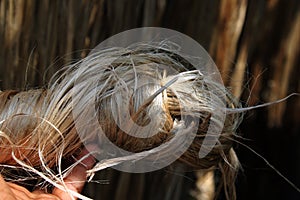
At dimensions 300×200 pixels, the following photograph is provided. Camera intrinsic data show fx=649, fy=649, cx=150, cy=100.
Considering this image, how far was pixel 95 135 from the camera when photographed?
88 centimetres

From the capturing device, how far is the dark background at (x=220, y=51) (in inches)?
51.8

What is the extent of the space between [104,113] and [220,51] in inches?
21.6

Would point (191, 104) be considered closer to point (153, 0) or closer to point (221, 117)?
point (221, 117)

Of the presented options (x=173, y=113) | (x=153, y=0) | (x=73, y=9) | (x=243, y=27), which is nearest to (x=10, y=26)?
(x=73, y=9)

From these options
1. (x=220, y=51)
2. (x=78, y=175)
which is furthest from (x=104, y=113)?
(x=220, y=51)

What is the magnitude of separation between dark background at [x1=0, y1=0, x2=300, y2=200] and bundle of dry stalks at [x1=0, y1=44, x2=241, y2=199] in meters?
0.33

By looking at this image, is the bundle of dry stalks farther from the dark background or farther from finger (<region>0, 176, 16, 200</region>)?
the dark background

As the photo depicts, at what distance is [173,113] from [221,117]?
68 mm

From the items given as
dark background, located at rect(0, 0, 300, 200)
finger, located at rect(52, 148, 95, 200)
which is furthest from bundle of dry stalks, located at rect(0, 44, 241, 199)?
dark background, located at rect(0, 0, 300, 200)

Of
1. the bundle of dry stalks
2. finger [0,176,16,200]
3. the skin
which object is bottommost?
the skin

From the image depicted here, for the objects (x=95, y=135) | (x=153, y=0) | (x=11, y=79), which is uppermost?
(x=153, y=0)

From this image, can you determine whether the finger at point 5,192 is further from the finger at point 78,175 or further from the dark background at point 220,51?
the dark background at point 220,51

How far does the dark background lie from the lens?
51.8 inches

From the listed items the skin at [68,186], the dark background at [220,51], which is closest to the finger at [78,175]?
the skin at [68,186]
